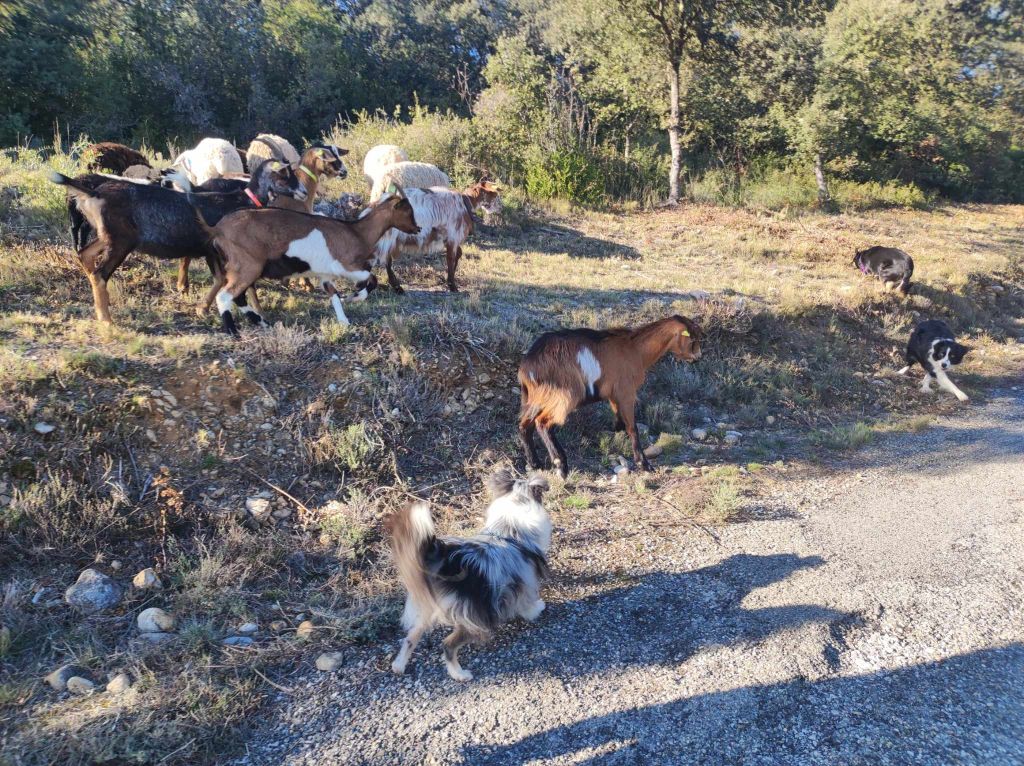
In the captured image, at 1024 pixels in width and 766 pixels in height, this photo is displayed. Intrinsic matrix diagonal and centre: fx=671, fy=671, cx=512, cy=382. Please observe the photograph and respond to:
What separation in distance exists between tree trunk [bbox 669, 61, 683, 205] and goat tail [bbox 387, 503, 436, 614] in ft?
56.4

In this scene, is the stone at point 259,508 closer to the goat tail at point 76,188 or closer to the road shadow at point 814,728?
the road shadow at point 814,728

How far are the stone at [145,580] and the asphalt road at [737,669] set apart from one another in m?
1.47

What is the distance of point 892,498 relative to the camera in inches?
240

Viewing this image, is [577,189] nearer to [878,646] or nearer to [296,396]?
[296,396]

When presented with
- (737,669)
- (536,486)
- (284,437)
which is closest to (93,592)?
(284,437)

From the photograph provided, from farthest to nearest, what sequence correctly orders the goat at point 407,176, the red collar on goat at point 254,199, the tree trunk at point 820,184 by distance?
the tree trunk at point 820,184 → the goat at point 407,176 → the red collar on goat at point 254,199

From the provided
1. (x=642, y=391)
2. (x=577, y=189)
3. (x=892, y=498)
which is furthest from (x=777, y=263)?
(x=892, y=498)

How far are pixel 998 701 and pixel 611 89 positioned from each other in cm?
1943

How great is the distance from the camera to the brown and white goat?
6.29 meters

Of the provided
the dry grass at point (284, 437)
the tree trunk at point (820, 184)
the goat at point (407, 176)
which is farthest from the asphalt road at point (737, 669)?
the tree trunk at point (820, 184)

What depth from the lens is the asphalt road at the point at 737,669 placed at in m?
3.36

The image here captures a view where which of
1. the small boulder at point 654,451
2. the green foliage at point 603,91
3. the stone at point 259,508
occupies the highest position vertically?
the green foliage at point 603,91

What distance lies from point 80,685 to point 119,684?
8.5 inches

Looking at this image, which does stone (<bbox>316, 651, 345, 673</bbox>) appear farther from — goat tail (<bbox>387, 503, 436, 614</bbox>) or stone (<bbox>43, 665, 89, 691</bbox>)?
stone (<bbox>43, 665, 89, 691</bbox>)
